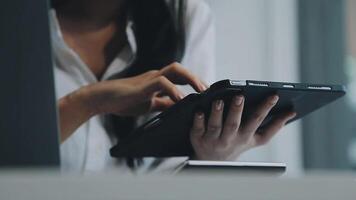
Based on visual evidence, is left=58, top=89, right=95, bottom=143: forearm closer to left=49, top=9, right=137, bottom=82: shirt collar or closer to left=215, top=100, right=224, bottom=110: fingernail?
left=49, top=9, right=137, bottom=82: shirt collar

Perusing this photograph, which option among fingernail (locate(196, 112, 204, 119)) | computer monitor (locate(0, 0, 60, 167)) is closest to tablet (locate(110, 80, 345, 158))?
fingernail (locate(196, 112, 204, 119))

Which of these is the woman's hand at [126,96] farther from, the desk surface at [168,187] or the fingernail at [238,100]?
the desk surface at [168,187]

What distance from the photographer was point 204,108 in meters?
0.67

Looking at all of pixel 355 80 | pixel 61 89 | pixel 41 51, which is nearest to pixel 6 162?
pixel 41 51

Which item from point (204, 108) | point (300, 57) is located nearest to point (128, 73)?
point (204, 108)

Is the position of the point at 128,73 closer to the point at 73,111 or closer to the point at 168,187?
the point at 73,111

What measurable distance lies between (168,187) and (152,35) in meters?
0.45

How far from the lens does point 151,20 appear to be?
813mm

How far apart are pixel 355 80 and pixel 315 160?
14cm

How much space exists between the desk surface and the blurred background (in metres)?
0.39

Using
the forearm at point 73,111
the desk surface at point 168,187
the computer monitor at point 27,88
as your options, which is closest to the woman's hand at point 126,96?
the forearm at point 73,111

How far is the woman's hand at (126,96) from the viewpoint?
74 centimetres

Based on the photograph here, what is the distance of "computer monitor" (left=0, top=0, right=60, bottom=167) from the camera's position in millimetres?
557

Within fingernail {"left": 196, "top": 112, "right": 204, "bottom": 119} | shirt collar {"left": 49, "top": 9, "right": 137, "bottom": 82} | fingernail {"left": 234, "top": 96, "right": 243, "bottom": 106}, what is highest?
shirt collar {"left": 49, "top": 9, "right": 137, "bottom": 82}
